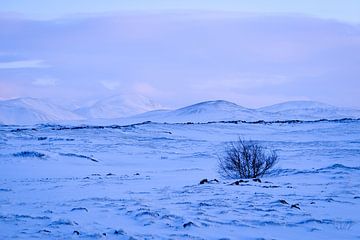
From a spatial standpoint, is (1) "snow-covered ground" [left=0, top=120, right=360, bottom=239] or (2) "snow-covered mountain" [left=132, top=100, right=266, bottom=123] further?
(2) "snow-covered mountain" [left=132, top=100, right=266, bottom=123]

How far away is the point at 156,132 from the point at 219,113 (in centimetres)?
6316

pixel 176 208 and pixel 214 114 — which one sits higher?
pixel 214 114

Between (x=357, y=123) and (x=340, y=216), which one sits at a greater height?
(x=357, y=123)

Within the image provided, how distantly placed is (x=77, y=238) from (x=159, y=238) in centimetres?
134

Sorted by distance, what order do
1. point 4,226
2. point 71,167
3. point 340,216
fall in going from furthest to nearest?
point 71,167
point 340,216
point 4,226

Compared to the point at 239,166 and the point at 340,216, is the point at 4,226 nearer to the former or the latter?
the point at 340,216

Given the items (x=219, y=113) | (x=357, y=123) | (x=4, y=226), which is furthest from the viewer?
(x=219, y=113)

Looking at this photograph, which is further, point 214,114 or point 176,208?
point 214,114

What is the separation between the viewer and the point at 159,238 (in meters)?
7.45

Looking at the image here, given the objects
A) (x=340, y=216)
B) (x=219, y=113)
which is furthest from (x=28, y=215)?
(x=219, y=113)

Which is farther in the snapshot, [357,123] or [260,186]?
[357,123]

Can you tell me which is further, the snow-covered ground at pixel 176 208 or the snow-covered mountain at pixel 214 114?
the snow-covered mountain at pixel 214 114

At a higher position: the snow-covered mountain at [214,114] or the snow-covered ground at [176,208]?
the snow-covered mountain at [214,114]

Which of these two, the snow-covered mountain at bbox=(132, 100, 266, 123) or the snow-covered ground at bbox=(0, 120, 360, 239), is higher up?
the snow-covered mountain at bbox=(132, 100, 266, 123)
